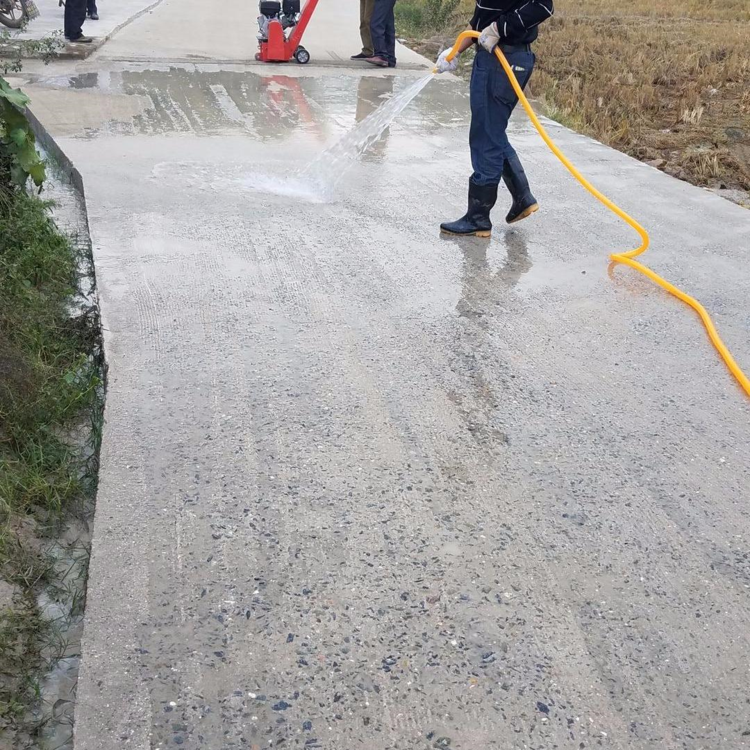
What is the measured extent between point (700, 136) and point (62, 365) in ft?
24.7

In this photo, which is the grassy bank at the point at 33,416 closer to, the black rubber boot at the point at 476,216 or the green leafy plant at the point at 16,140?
the green leafy plant at the point at 16,140

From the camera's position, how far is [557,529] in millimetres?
2449

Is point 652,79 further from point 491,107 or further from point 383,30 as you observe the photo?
point 491,107

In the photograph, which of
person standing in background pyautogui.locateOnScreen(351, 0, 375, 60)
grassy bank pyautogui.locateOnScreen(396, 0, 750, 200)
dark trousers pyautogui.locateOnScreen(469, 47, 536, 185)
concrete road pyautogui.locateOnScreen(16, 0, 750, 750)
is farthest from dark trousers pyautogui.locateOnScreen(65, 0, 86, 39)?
dark trousers pyautogui.locateOnScreen(469, 47, 536, 185)

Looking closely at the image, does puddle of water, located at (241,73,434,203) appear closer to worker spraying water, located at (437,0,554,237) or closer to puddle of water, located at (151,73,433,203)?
puddle of water, located at (151,73,433,203)

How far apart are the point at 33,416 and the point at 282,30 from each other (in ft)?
25.8

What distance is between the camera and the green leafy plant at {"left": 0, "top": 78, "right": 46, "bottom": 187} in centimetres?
396

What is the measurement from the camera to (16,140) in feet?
13.1

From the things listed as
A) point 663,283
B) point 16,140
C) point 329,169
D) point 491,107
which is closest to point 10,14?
point 329,169

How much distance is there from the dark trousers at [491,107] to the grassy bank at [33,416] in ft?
7.20

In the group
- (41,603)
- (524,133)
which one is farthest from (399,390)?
(524,133)

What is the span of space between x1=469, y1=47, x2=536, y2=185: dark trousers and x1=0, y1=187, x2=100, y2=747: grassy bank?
86.4 inches

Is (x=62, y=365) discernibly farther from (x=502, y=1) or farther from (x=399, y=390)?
(x=502, y=1)

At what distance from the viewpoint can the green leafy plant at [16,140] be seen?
396 cm
